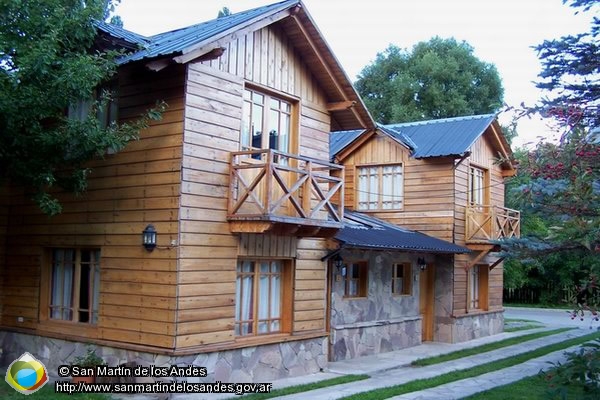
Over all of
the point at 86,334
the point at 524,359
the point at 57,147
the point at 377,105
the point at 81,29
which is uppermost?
the point at 377,105

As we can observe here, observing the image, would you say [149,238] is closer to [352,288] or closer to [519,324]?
[352,288]

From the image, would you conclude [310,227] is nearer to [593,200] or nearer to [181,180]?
[181,180]

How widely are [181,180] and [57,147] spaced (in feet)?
6.11

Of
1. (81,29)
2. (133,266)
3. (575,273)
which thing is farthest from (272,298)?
(575,273)

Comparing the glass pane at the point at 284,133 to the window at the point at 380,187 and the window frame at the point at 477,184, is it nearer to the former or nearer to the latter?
the window at the point at 380,187

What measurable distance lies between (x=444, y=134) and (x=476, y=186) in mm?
2074

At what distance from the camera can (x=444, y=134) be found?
1845 cm

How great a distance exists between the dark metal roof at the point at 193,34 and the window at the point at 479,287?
11.7 meters


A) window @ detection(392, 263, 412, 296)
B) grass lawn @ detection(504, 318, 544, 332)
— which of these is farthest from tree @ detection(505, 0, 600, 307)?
grass lawn @ detection(504, 318, 544, 332)

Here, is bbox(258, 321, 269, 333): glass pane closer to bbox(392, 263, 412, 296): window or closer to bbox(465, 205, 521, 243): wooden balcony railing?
bbox(392, 263, 412, 296): window

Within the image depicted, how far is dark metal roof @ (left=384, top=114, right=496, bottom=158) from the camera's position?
57.3ft

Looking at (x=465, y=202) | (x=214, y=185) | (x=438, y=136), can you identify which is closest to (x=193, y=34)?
(x=214, y=185)

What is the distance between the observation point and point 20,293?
11.7 meters

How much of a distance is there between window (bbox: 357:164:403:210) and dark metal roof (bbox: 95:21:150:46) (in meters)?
9.62
